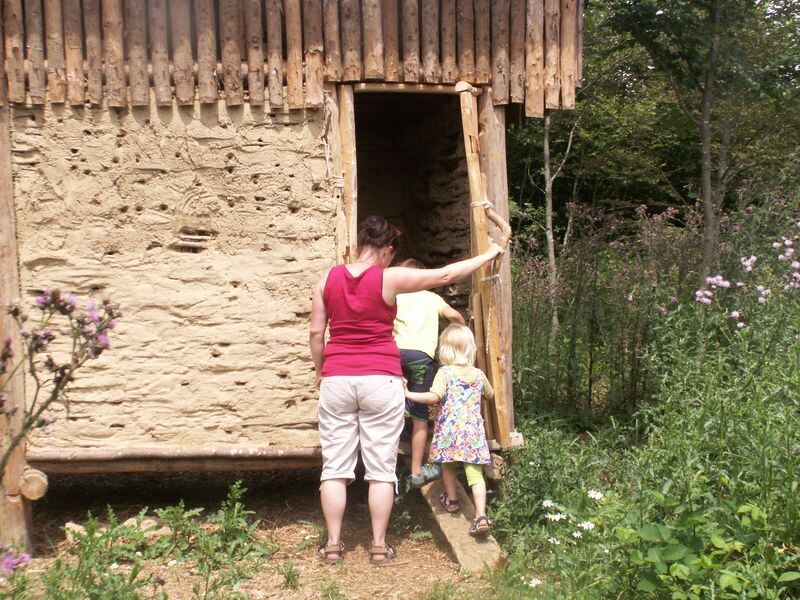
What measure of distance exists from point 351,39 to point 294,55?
0.36 metres

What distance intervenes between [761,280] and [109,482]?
5161 mm

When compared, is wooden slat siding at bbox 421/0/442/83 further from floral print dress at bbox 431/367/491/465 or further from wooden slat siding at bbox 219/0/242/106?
floral print dress at bbox 431/367/491/465

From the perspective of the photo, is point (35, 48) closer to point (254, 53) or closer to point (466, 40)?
point (254, 53)

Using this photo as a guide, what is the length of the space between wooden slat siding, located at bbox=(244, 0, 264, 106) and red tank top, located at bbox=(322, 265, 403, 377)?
1337 millimetres

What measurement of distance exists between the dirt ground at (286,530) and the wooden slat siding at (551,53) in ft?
9.26

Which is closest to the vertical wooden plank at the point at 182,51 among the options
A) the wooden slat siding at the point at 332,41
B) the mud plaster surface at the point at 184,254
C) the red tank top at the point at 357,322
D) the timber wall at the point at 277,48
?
the timber wall at the point at 277,48

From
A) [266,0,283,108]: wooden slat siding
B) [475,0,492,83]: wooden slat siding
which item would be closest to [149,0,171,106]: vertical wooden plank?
[266,0,283,108]: wooden slat siding

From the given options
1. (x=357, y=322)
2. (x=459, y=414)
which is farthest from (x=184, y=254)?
(x=459, y=414)

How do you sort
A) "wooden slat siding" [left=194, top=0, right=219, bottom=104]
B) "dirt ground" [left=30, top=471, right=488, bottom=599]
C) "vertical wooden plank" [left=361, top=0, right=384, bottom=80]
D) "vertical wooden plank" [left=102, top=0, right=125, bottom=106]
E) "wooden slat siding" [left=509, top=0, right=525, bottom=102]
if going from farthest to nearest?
"wooden slat siding" [left=509, top=0, right=525, bottom=102]
"vertical wooden plank" [left=361, top=0, right=384, bottom=80]
"wooden slat siding" [left=194, top=0, right=219, bottom=104]
"vertical wooden plank" [left=102, top=0, right=125, bottom=106]
"dirt ground" [left=30, top=471, right=488, bottom=599]

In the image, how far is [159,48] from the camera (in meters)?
5.18

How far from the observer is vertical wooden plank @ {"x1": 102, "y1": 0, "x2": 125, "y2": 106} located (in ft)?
16.8

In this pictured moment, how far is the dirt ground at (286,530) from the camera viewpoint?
4566 millimetres

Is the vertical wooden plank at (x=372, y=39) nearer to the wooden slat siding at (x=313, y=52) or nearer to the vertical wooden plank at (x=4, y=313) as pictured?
the wooden slat siding at (x=313, y=52)

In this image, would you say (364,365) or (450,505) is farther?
(450,505)
